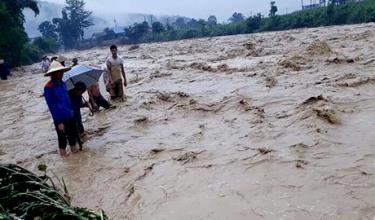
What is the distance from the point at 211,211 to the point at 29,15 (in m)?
182

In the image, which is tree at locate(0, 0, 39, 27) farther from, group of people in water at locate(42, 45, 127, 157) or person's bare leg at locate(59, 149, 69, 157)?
person's bare leg at locate(59, 149, 69, 157)

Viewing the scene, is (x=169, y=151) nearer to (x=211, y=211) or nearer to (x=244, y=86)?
(x=211, y=211)

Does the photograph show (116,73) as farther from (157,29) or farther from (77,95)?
(157,29)

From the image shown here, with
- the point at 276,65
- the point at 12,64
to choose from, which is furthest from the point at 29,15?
the point at 276,65

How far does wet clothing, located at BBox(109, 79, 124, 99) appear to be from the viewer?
10233 mm

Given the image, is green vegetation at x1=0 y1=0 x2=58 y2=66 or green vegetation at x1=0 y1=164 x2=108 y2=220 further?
green vegetation at x1=0 y1=0 x2=58 y2=66

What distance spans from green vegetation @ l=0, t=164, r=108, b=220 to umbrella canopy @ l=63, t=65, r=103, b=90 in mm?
3068

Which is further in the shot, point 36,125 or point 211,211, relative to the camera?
point 36,125

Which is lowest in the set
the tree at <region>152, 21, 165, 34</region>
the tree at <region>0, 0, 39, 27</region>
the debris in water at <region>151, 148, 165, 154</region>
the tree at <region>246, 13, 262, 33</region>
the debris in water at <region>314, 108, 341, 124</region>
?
the debris in water at <region>151, 148, 165, 154</region>

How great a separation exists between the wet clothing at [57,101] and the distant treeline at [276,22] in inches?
1346

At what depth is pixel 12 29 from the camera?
27.3 metres

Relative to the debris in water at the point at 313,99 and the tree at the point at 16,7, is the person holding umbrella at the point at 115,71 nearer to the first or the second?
the debris in water at the point at 313,99

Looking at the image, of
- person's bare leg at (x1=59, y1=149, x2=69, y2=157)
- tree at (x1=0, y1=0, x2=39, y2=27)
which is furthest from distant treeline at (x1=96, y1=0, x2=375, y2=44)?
person's bare leg at (x1=59, y1=149, x2=69, y2=157)

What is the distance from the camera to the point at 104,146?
23.5ft
